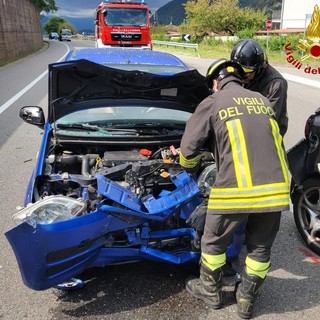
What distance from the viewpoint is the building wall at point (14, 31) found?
81.3 ft

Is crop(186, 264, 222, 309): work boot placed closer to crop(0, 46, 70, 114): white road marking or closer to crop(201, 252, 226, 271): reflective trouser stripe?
crop(201, 252, 226, 271): reflective trouser stripe

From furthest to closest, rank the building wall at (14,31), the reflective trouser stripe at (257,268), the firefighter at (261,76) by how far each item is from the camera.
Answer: the building wall at (14,31) → the firefighter at (261,76) → the reflective trouser stripe at (257,268)

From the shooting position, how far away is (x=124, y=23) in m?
17.8

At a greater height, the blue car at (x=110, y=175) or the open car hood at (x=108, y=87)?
the open car hood at (x=108, y=87)

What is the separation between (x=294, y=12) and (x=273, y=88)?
6408 cm

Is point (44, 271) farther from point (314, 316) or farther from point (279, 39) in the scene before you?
point (279, 39)

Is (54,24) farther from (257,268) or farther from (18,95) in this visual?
(257,268)

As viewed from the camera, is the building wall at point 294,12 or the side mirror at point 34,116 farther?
the building wall at point 294,12

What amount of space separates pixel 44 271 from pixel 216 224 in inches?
45.6

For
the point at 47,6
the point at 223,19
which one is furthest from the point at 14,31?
the point at 223,19

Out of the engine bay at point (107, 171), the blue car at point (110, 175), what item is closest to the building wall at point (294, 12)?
the blue car at point (110, 175)

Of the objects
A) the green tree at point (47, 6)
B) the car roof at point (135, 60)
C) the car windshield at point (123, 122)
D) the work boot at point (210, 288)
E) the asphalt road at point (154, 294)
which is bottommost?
the asphalt road at point (154, 294)

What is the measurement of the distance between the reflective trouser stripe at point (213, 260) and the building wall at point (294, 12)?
200ft

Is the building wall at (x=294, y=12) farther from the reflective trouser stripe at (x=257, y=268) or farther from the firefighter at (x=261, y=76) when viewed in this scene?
the reflective trouser stripe at (x=257, y=268)
